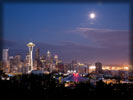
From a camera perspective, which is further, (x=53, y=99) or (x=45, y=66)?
(x=45, y=66)

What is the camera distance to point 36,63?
46.6ft

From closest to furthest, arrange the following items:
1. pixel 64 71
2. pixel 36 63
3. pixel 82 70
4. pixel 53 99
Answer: pixel 53 99
pixel 82 70
pixel 64 71
pixel 36 63

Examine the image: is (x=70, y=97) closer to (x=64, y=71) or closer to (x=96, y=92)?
(x=96, y=92)

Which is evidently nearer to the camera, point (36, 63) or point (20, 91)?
point (20, 91)

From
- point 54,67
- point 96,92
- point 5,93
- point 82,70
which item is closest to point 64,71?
point 54,67

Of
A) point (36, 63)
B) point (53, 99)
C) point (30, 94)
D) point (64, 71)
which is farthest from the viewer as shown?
point (36, 63)

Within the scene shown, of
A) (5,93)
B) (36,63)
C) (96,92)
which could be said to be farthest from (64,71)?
(5,93)

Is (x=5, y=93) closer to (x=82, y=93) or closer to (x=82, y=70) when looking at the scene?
(x=82, y=93)

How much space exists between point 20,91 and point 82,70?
7.93m

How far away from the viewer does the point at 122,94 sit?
2.81 m

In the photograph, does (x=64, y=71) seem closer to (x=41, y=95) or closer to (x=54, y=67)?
(x=54, y=67)

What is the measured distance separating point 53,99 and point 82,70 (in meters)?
7.72

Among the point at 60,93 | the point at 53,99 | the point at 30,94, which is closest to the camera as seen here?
the point at 30,94

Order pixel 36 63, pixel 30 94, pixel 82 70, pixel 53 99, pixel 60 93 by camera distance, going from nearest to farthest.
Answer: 1. pixel 30 94
2. pixel 53 99
3. pixel 60 93
4. pixel 82 70
5. pixel 36 63
